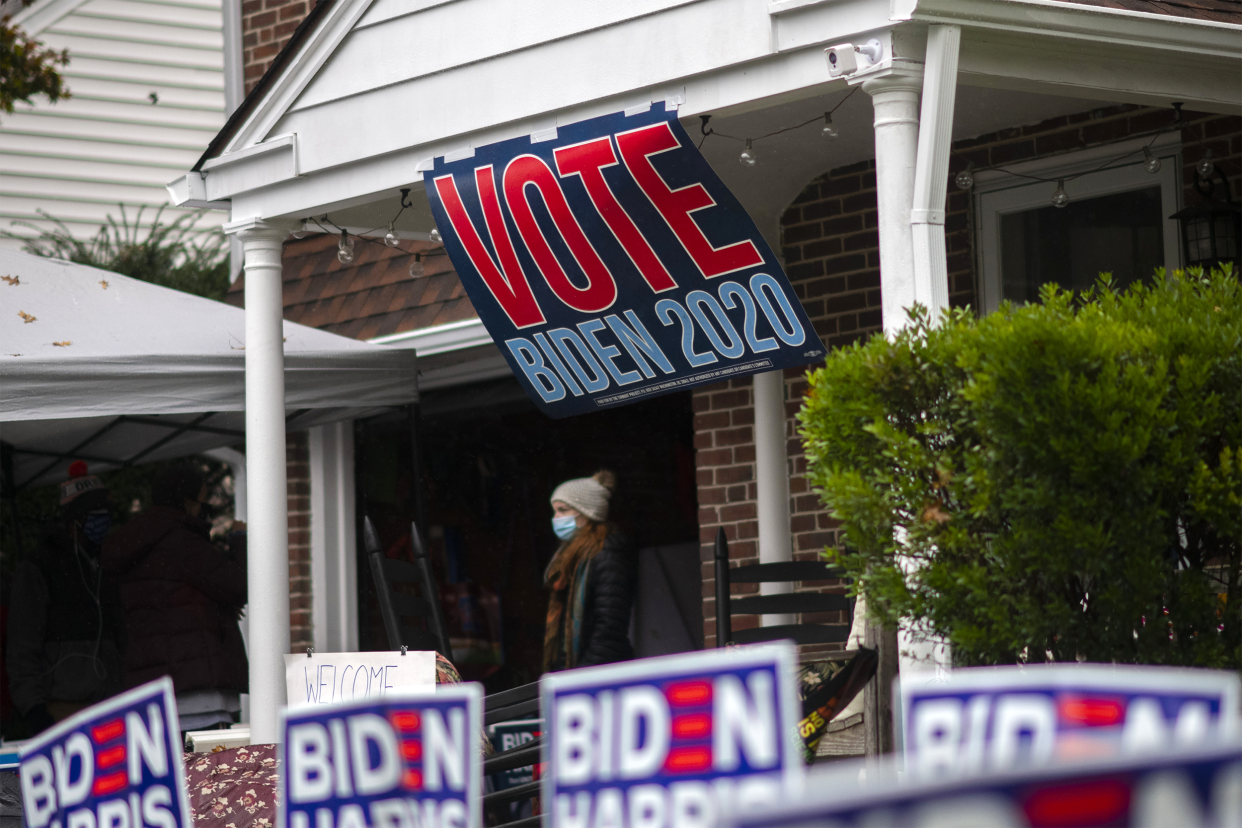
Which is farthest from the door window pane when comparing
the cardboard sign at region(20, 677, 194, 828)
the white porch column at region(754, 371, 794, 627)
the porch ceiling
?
the cardboard sign at region(20, 677, 194, 828)

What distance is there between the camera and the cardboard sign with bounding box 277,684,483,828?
207cm

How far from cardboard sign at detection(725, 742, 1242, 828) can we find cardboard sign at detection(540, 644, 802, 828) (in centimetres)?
66

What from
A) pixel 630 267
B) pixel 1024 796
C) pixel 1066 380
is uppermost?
pixel 630 267

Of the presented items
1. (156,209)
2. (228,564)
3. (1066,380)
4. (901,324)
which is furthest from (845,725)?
(156,209)

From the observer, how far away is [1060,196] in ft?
18.6

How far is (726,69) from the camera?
460 cm

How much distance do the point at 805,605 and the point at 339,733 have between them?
341 centimetres

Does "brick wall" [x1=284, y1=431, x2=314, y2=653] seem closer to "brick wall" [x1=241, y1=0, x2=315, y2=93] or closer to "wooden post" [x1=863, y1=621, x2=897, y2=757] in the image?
"brick wall" [x1=241, y1=0, x2=315, y2=93]

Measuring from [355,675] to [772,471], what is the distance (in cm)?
248

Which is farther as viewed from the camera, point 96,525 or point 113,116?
point 113,116

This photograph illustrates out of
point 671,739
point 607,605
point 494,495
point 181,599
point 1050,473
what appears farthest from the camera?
point 494,495

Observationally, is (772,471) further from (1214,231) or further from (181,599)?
(181,599)

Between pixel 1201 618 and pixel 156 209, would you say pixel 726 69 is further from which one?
pixel 156 209

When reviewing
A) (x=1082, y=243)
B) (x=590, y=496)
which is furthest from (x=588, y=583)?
(x=1082, y=243)
